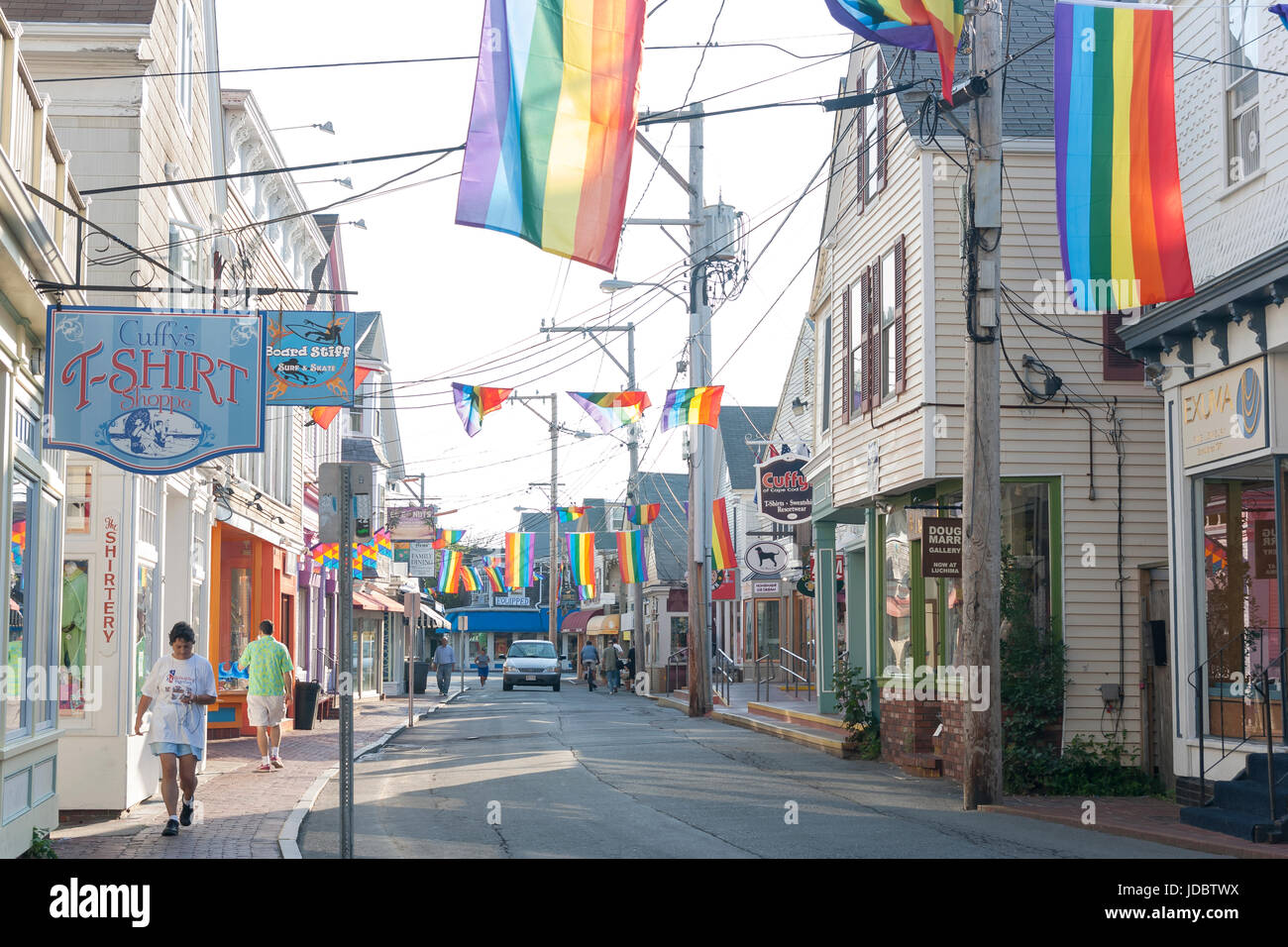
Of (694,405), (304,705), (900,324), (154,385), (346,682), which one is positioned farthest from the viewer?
(694,405)

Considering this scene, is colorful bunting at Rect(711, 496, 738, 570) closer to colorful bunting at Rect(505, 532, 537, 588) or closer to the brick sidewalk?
the brick sidewalk

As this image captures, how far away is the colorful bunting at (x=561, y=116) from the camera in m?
10.8

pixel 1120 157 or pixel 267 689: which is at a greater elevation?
pixel 1120 157

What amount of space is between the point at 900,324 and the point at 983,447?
4038mm

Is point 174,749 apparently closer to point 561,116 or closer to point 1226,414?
point 561,116

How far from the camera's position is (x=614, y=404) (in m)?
28.8

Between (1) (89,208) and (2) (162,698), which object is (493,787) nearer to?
(2) (162,698)

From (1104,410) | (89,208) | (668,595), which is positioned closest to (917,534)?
(1104,410)

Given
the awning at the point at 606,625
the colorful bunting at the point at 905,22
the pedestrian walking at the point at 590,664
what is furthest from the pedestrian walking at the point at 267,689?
the awning at the point at 606,625

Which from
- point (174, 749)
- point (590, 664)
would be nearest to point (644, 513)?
point (590, 664)

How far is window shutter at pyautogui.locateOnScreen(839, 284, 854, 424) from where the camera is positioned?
2044cm

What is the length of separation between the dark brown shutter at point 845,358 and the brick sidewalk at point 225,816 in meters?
8.58
